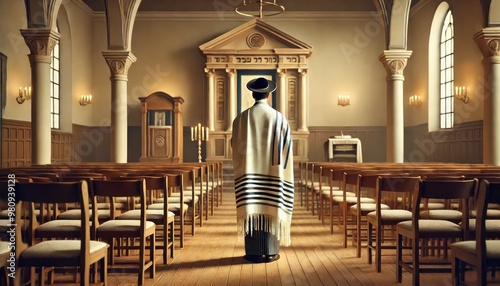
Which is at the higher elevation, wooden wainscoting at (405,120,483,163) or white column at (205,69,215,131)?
white column at (205,69,215,131)

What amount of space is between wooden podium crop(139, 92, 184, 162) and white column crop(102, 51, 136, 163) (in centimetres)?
391

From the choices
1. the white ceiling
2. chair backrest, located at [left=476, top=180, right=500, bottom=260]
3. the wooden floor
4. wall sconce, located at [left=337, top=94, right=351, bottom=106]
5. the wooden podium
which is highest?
the white ceiling

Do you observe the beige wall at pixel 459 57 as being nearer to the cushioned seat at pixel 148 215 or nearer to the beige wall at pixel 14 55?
the cushioned seat at pixel 148 215

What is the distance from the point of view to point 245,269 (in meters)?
4.87

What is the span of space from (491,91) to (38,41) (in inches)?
344

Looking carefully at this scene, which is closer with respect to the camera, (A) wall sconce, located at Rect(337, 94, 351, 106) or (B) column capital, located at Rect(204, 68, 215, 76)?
(B) column capital, located at Rect(204, 68, 215, 76)

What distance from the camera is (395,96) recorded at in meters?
12.4

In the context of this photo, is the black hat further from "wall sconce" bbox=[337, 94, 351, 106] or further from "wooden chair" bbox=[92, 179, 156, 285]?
"wall sconce" bbox=[337, 94, 351, 106]

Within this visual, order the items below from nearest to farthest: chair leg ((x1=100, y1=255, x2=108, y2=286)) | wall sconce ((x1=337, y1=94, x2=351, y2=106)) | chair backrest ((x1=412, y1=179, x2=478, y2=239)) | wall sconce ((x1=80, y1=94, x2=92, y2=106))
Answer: chair leg ((x1=100, y1=255, x2=108, y2=286)) → chair backrest ((x1=412, y1=179, x2=478, y2=239)) → wall sconce ((x1=80, y1=94, x2=92, y2=106)) → wall sconce ((x1=337, y1=94, x2=351, y2=106))

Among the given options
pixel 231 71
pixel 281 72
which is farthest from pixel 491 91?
pixel 231 71

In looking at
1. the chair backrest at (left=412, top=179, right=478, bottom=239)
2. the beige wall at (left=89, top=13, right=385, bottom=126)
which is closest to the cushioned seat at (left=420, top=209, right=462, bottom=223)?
the chair backrest at (left=412, top=179, right=478, bottom=239)

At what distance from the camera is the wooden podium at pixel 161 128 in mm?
16875

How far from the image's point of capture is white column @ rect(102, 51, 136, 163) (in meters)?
12.6

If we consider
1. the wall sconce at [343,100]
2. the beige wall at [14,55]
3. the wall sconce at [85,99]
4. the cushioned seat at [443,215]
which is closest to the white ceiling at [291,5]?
the wall sconce at [343,100]
